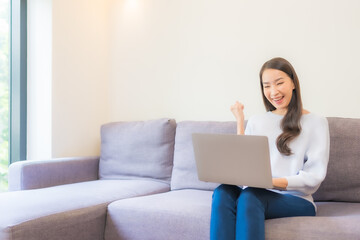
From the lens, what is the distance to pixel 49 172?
2.53 m

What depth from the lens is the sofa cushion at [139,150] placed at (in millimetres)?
2641

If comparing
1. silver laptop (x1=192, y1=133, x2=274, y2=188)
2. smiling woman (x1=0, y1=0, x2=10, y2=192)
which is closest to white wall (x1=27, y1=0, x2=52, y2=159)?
smiling woman (x1=0, y1=0, x2=10, y2=192)

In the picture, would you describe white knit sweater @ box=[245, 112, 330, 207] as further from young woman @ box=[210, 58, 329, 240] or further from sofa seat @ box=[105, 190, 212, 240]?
sofa seat @ box=[105, 190, 212, 240]

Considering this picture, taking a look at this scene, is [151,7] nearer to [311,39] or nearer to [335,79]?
[311,39]

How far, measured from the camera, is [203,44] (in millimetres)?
2916

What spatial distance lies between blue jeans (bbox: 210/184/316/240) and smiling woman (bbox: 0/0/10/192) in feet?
6.22

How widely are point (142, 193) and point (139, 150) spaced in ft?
1.44

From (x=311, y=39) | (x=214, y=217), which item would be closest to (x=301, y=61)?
(x=311, y=39)

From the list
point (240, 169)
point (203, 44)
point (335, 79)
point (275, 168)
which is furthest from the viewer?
point (203, 44)

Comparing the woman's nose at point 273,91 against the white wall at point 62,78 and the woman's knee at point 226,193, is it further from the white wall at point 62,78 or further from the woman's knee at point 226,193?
the white wall at point 62,78

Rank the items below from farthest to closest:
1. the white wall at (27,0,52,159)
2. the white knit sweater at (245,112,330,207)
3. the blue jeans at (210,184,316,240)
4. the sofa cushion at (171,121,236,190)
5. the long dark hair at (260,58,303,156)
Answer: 1. the white wall at (27,0,52,159)
2. the sofa cushion at (171,121,236,190)
3. the long dark hair at (260,58,303,156)
4. the white knit sweater at (245,112,330,207)
5. the blue jeans at (210,184,316,240)

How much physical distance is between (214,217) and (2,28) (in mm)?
2225

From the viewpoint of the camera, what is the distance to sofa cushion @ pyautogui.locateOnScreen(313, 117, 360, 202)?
78.2 inches

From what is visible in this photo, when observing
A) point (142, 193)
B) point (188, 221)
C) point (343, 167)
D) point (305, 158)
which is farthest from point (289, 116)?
point (142, 193)
